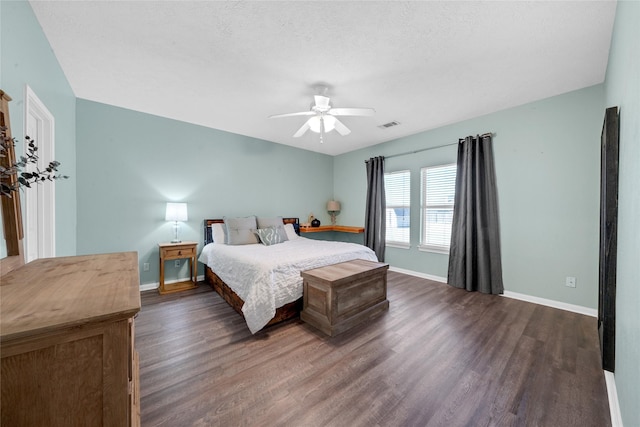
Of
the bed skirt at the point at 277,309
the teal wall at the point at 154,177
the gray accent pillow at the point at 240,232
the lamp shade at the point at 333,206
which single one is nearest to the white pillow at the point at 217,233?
the gray accent pillow at the point at 240,232

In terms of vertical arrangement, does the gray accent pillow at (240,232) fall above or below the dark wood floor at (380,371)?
above

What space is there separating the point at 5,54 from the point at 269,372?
2.51 meters

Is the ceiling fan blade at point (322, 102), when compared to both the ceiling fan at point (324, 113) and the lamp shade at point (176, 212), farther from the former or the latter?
the lamp shade at point (176, 212)

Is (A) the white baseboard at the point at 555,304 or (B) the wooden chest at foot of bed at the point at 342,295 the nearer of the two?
(B) the wooden chest at foot of bed at the point at 342,295

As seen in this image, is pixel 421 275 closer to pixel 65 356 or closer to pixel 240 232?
pixel 240 232

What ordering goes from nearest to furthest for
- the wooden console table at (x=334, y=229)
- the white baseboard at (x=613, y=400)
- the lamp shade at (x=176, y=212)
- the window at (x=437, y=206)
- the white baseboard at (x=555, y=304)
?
the white baseboard at (x=613, y=400), the white baseboard at (x=555, y=304), the lamp shade at (x=176, y=212), the window at (x=437, y=206), the wooden console table at (x=334, y=229)

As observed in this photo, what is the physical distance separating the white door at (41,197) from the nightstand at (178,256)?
1.25 m

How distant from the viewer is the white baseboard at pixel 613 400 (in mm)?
1340

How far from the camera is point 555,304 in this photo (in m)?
2.92

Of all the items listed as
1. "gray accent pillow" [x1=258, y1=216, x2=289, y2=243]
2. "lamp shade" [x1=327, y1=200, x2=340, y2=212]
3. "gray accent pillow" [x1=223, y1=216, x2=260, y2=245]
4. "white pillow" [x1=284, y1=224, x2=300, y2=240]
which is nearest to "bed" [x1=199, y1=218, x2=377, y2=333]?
"gray accent pillow" [x1=223, y1=216, x2=260, y2=245]

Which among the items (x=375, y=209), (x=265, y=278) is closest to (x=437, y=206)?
(x=375, y=209)

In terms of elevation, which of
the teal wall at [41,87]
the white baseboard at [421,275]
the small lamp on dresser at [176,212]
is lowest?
the white baseboard at [421,275]

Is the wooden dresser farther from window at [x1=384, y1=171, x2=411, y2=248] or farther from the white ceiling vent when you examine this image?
window at [x1=384, y1=171, x2=411, y2=248]

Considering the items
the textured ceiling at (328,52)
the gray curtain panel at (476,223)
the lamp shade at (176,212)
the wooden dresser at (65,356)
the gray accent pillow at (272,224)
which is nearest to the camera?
the wooden dresser at (65,356)
